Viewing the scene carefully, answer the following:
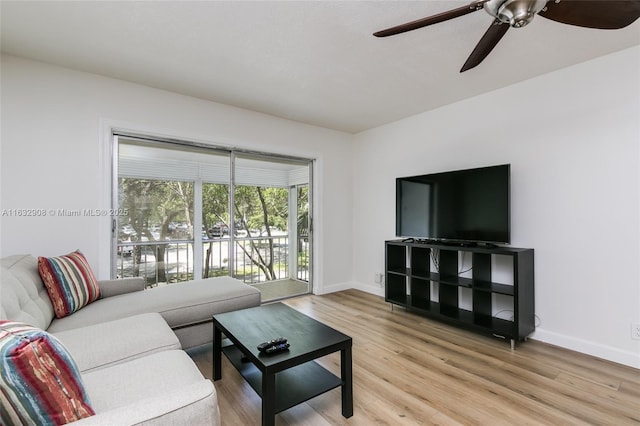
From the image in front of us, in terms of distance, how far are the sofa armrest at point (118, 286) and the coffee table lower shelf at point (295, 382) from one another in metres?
1.25

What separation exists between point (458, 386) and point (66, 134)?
12.3 feet

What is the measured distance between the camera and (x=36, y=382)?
768mm

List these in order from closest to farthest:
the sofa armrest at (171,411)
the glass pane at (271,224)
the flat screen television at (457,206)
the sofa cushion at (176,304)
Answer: the sofa armrest at (171,411), the sofa cushion at (176,304), the flat screen television at (457,206), the glass pane at (271,224)

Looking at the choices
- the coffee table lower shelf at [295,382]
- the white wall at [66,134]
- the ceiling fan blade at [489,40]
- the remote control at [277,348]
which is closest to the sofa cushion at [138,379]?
the remote control at [277,348]

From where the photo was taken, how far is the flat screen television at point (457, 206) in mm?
2783

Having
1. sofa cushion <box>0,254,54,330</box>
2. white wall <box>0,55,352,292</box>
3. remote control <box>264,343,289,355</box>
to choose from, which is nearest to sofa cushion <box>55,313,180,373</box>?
sofa cushion <box>0,254,54,330</box>

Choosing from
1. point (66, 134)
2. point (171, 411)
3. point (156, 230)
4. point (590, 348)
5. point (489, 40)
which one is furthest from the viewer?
point (156, 230)

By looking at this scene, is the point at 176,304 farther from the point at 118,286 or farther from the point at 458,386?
the point at 458,386

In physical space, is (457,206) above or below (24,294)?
above

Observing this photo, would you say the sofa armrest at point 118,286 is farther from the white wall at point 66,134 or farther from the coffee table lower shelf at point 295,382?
the coffee table lower shelf at point 295,382

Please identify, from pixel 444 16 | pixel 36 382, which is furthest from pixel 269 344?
pixel 444 16

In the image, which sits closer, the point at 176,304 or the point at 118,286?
the point at 176,304

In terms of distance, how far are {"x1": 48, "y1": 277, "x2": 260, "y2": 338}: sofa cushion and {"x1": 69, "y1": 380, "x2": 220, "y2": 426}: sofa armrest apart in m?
1.36

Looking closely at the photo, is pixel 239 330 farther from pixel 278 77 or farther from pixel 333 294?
pixel 333 294
